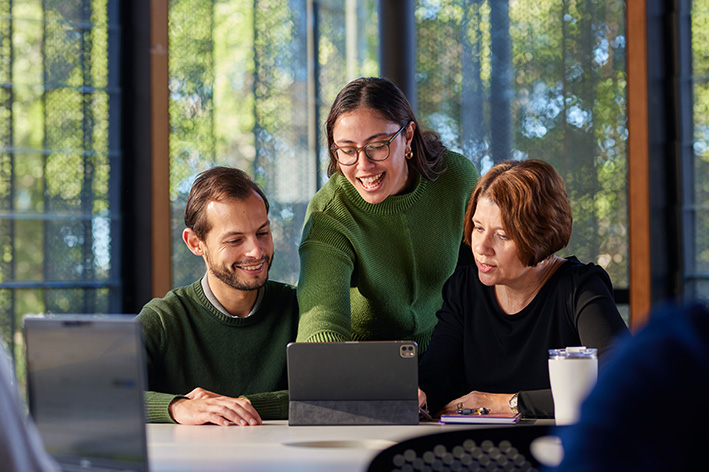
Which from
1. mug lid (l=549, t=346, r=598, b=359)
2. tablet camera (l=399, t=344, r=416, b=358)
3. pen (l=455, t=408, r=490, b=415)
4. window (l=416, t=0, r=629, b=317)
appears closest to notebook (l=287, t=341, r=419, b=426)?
tablet camera (l=399, t=344, r=416, b=358)

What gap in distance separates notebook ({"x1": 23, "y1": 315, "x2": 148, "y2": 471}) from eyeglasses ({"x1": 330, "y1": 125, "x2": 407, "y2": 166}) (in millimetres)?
1011

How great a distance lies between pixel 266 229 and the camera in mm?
2010

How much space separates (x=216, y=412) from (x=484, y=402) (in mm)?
529

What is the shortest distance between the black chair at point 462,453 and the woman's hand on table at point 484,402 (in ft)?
1.71

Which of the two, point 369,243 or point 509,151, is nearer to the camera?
point 369,243

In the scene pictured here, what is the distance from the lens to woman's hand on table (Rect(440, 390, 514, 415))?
5.32 feet

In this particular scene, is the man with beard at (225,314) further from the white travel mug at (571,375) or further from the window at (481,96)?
the window at (481,96)

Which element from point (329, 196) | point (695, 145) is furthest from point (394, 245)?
→ point (695, 145)

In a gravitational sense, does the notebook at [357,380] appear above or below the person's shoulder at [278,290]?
below

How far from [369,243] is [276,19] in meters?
1.48

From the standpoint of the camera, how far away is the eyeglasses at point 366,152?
1.97m

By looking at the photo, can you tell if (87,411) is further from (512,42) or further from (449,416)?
(512,42)

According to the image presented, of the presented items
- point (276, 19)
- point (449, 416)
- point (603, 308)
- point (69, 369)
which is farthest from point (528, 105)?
point (69, 369)

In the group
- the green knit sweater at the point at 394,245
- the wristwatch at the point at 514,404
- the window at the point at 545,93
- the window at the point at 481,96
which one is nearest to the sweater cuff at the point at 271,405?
the green knit sweater at the point at 394,245
